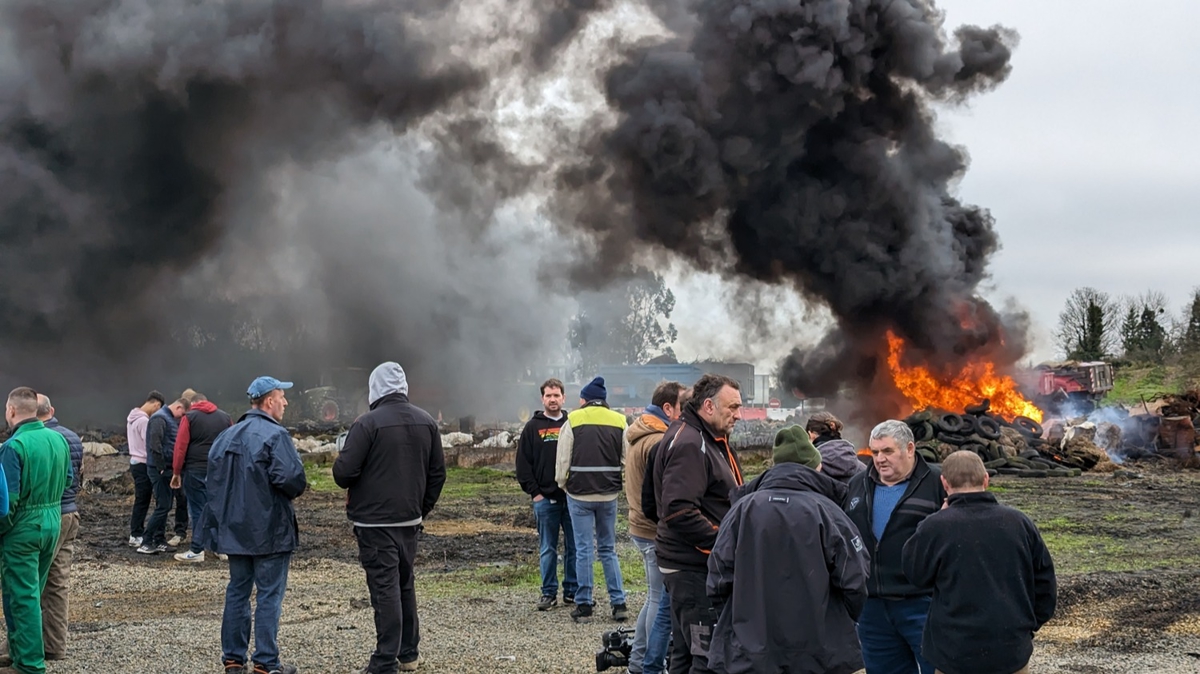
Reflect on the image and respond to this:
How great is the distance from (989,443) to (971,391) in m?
7.23

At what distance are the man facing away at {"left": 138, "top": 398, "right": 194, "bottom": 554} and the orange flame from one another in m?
24.6

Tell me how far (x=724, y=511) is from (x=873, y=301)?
2862 centimetres

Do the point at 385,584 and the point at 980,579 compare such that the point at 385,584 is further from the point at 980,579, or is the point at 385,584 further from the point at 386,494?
the point at 980,579

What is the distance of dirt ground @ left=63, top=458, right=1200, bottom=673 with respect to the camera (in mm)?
7543

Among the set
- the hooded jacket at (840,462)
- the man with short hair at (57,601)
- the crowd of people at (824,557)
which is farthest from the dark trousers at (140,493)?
the hooded jacket at (840,462)

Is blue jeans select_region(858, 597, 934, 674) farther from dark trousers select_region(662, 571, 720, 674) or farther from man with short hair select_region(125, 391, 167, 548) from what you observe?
man with short hair select_region(125, 391, 167, 548)

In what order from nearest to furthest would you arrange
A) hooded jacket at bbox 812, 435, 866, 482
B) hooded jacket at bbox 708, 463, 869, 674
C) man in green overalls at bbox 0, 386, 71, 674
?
hooded jacket at bbox 708, 463, 869, 674 < hooded jacket at bbox 812, 435, 866, 482 < man in green overalls at bbox 0, 386, 71, 674

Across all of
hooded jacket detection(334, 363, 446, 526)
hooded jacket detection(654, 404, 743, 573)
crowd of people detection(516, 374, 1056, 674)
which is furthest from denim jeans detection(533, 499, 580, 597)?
hooded jacket detection(654, 404, 743, 573)

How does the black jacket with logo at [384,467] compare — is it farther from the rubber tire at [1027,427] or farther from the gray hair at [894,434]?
the rubber tire at [1027,427]

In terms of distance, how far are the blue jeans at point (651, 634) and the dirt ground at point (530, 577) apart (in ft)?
2.91

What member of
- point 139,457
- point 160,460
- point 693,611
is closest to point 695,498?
point 693,611

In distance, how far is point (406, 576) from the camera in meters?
6.73

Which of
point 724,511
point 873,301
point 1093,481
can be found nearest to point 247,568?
point 724,511

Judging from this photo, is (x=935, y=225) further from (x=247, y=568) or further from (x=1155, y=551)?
(x=247, y=568)
